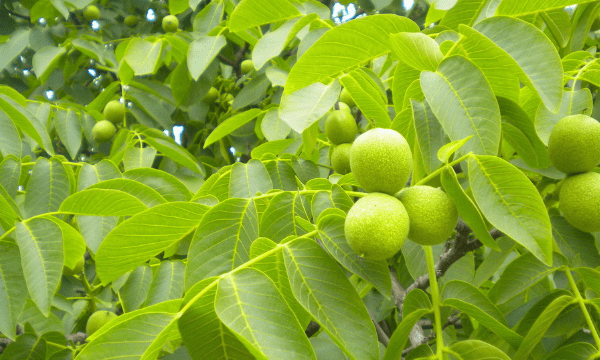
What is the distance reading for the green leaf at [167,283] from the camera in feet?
4.59

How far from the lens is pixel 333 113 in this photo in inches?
61.2

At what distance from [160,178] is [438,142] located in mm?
923

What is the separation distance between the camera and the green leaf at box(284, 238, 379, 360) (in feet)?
2.73

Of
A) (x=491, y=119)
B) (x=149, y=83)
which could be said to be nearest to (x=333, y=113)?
(x=491, y=119)

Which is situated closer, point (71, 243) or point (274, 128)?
point (71, 243)

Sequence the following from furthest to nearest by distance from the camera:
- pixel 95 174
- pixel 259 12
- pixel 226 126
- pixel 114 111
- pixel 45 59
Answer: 1. pixel 114 111
2. pixel 45 59
3. pixel 226 126
4. pixel 95 174
5. pixel 259 12

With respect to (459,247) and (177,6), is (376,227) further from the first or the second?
(177,6)

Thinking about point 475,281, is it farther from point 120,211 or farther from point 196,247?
point 120,211

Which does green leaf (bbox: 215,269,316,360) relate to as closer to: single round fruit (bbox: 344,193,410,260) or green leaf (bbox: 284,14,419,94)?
single round fruit (bbox: 344,193,410,260)

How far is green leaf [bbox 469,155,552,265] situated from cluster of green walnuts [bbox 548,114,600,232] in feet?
0.72

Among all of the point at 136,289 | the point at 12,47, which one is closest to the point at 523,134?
the point at 136,289

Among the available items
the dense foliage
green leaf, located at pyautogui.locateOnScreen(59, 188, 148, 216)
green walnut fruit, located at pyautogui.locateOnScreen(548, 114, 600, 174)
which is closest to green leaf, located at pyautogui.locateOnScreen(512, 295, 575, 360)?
the dense foliage

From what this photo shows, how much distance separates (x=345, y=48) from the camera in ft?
3.29

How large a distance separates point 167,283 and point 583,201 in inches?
41.2
